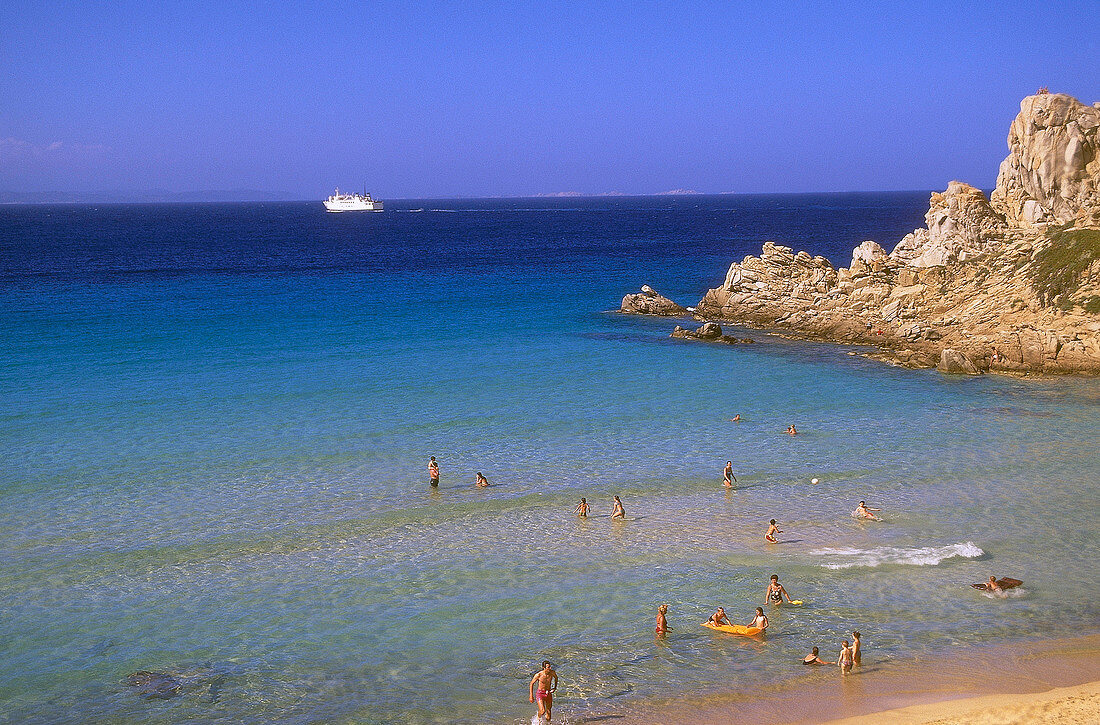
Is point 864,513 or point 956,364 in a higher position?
point 956,364

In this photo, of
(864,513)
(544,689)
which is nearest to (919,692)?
(544,689)

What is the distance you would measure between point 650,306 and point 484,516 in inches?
1552

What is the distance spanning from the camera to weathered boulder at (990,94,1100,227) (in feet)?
167

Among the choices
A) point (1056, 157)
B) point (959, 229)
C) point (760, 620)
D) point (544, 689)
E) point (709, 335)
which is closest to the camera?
point (544, 689)

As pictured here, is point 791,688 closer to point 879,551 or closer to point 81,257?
point 879,551

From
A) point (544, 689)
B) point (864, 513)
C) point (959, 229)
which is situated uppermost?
point (959, 229)

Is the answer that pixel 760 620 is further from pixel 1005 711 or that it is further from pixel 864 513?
pixel 864 513

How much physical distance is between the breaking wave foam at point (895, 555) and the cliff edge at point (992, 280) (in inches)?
883

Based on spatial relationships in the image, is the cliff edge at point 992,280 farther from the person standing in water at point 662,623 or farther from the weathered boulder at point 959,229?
the person standing in water at point 662,623

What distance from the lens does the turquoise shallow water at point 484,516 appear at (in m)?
18.9

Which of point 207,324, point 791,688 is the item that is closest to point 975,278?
point 791,688

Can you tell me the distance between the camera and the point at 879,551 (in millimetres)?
24078

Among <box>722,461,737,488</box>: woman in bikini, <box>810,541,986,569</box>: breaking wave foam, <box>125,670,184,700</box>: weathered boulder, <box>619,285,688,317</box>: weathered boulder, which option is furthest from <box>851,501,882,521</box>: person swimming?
<box>619,285,688,317</box>: weathered boulder

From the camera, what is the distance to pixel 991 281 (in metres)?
50.9
